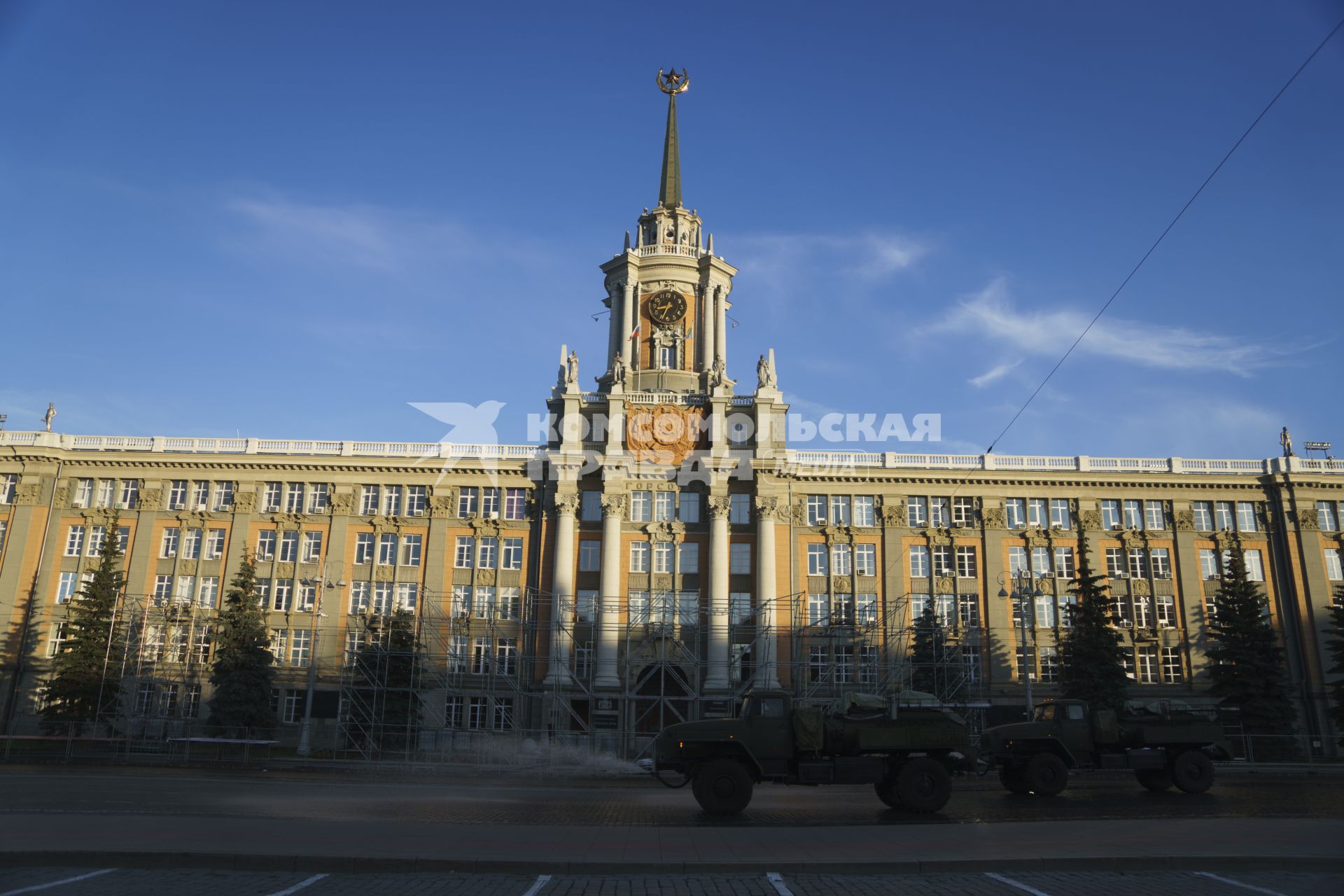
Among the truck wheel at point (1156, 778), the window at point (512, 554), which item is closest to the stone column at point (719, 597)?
the window at point (512, 554)

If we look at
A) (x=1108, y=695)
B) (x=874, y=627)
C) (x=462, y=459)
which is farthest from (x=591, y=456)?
(x=1108, y=695)

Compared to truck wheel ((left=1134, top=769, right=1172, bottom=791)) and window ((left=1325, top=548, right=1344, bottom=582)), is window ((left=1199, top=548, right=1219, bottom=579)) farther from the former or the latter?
truck wheel ((left=1134, top=769, right=1172, bottom=791))

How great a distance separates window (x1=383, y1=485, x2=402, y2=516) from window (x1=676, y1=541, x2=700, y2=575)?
1698cm

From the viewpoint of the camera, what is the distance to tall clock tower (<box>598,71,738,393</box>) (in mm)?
64312

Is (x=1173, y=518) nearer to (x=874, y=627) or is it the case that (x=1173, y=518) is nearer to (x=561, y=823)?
(x=874, y=627)

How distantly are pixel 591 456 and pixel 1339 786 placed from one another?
128 ft

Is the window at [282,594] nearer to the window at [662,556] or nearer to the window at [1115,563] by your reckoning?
the window at [662,556]

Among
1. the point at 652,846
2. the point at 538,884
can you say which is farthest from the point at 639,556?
the point at 538,884

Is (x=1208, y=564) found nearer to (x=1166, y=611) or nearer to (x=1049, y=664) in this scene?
(x=1166, y=611)

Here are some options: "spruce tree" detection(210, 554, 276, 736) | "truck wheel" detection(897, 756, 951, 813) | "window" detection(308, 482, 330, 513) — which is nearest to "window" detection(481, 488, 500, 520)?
"window" detection(308, 482, 330, 513)

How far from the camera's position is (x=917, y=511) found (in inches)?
2318

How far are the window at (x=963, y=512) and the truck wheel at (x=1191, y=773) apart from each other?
3431 centimetres

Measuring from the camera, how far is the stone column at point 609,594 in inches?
2067

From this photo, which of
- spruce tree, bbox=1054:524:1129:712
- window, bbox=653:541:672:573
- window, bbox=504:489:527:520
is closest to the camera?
spruce tree, bbox=1054:524:1129:712
